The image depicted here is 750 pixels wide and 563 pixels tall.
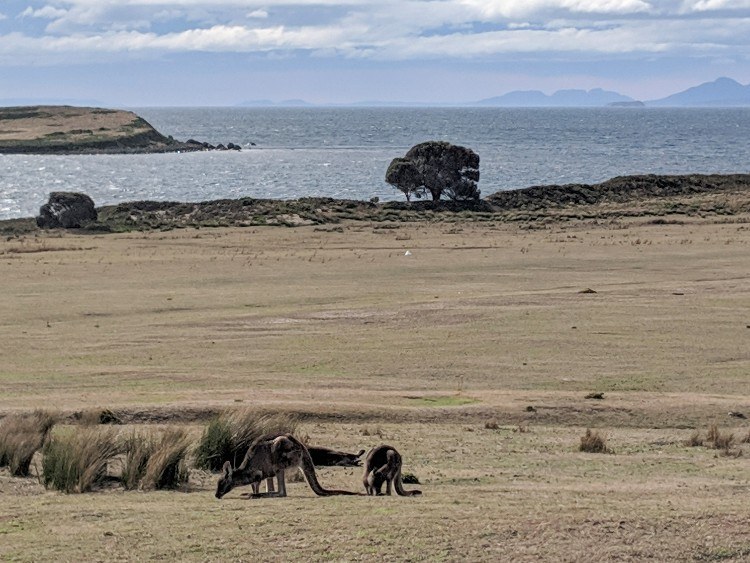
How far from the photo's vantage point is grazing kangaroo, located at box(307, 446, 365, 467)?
1376 cm

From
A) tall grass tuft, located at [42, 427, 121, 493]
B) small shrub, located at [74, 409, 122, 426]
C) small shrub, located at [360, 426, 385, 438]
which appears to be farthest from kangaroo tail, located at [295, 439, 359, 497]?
small shrub, located at [74, 409, 122, 426]

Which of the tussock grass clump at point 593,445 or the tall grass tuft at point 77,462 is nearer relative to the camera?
the tall grass tuft at point 77,462

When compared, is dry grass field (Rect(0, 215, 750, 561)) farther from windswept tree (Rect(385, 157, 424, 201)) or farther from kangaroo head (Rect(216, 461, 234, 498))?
windswept tree (Rect(385, 157, 424, 201))

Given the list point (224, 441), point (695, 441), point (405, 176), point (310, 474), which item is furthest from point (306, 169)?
point (310, 474)

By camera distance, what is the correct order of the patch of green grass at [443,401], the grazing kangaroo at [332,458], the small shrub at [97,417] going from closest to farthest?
the grazing kangaroo at [332,458]
the small shrub at [97,417]
the patch of green grass at [443,401]

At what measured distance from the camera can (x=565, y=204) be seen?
73312 millimetres

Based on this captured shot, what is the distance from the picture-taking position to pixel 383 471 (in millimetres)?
11641

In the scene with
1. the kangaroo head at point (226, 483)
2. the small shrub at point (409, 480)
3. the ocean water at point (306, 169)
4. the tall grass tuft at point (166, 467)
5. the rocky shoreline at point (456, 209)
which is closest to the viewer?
the kangaroo head at point (226, 483)

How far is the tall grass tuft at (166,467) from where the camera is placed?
1240cm

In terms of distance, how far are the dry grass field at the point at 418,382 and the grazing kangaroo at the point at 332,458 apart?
22cm

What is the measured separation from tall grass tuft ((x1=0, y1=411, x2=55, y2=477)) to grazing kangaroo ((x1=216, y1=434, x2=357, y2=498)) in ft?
9.14

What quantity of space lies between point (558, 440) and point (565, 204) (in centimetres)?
5771

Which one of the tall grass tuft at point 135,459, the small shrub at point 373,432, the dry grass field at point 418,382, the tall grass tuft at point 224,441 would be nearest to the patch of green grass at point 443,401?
the dry grass field at point 418,382

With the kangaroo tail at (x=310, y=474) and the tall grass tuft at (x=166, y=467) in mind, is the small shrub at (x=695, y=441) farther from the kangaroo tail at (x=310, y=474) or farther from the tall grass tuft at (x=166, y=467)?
the tall grass tuft at (x=166, y=467)
